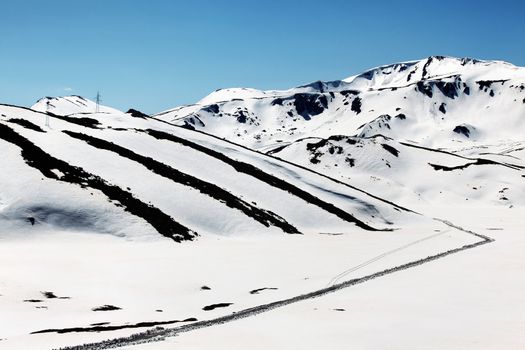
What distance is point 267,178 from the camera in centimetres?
8038

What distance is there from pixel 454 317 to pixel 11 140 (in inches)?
2431

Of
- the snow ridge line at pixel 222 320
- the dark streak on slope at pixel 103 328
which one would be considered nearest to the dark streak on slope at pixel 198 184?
the snow ridge line at pixel 222 320

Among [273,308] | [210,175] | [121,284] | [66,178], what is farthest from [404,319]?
[210,175]

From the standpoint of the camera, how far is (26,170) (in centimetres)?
5741

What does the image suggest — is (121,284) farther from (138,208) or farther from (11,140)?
(11,140)

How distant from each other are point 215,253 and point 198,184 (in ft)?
78.9

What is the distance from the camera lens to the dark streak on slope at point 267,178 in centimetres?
7255

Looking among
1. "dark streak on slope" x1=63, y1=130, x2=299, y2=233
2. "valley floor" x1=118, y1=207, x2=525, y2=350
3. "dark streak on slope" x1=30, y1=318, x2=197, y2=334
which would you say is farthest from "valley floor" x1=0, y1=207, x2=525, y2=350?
"dark streak on slope" x1=63, y1=130, x2=299, y2=233

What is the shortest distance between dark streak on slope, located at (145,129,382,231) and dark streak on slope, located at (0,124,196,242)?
2537 cm

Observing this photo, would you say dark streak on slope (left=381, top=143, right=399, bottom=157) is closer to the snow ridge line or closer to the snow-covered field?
the snow-covered field

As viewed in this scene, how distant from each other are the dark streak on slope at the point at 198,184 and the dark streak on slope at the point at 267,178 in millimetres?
11174

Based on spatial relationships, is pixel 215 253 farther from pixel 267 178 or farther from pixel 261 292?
pixel 267 178

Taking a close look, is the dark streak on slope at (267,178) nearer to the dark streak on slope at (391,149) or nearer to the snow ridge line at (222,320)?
the snow ridge line at (222,320)

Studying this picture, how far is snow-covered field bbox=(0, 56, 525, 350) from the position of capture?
22.4 meters
